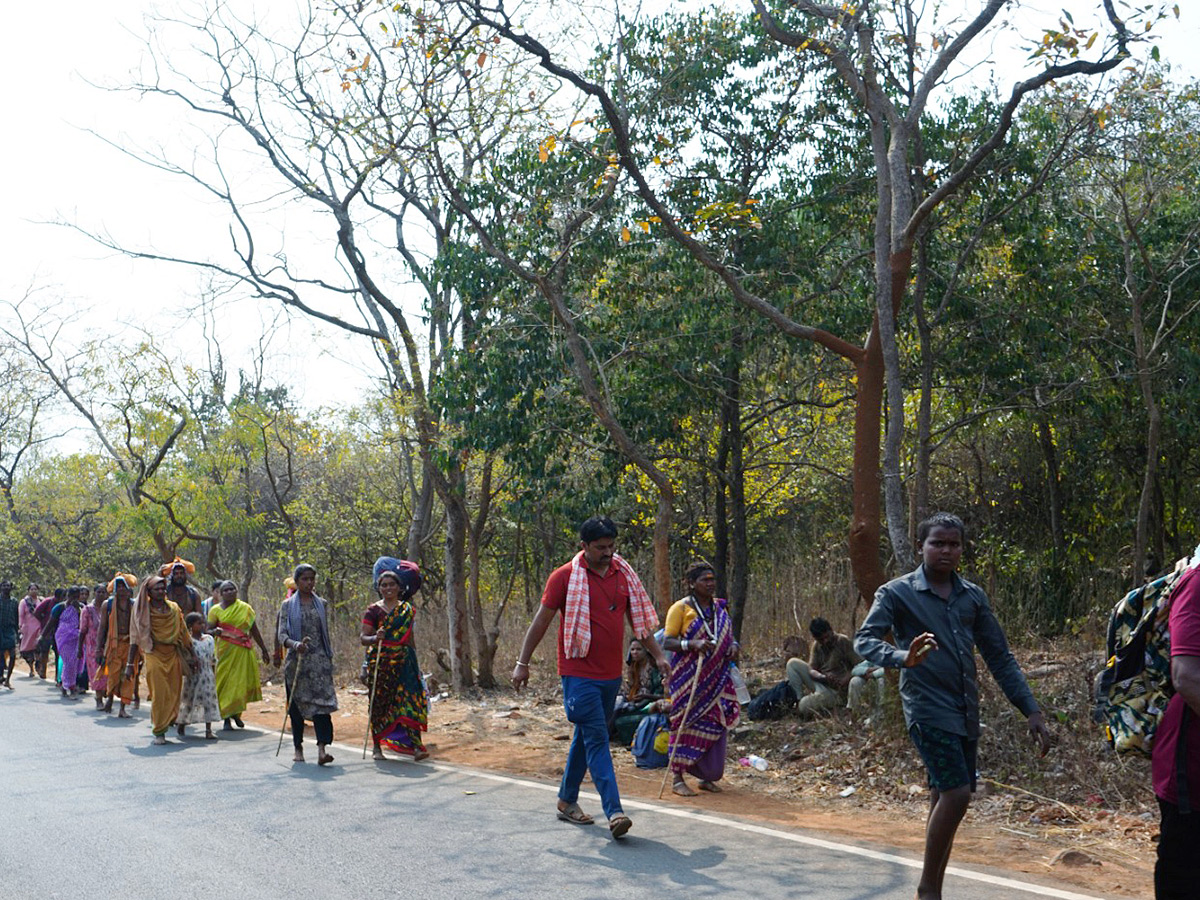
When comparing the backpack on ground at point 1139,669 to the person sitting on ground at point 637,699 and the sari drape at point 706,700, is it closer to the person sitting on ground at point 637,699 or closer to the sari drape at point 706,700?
A: the sari drape at point 706,700

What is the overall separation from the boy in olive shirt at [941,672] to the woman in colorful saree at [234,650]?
10.9 m

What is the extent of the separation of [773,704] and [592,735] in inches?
208

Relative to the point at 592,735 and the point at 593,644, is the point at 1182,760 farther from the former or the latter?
the point at 593,644

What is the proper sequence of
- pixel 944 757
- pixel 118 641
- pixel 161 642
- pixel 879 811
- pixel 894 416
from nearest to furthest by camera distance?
pixel 944 757
pixel 879 811
pixel 894 416
pixel 161 642
pixel 118 641

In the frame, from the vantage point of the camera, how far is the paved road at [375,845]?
6.54 metres

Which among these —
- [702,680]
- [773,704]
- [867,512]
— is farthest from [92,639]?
[867,512]

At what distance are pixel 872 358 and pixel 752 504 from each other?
316 inches

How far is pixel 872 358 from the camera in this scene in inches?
471

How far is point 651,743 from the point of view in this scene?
35.7 ft

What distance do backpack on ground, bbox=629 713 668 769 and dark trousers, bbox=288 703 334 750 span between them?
285 cm

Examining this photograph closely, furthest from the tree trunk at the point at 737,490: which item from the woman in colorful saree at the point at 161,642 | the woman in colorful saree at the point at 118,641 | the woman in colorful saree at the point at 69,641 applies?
the woman in colorful saree at the point at 69,641

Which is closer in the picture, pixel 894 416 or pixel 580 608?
pixel 580 608

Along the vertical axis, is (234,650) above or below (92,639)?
below

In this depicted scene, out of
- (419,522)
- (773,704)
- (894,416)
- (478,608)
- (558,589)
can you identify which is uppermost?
(894,416)
